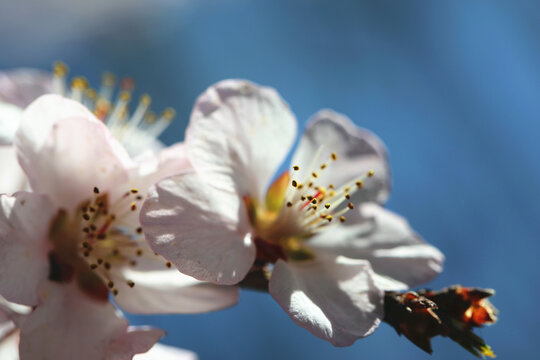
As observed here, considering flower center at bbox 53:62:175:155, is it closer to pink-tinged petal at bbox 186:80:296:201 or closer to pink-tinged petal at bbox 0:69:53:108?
pink-tinged petal at bbox 0:69:53:108

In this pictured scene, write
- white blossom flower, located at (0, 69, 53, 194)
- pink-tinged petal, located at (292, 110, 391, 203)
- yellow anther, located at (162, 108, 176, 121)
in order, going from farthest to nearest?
yellow anther, located at (162, 108, 176, 121), pink-tinged petal, located at (292, 110, 391, 203), white blossom flower, located at (0, 69, 53, 194)

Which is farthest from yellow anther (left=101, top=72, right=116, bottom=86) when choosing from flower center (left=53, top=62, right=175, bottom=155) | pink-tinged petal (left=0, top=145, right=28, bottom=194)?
pink-tinged petal (left=0, top=145, right=28, bottom=194)

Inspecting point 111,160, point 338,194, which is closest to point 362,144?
point 338,194

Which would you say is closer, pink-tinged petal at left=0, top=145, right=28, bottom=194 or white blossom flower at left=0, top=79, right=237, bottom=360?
white blossom flower at left=0, top=79, right=237, bottom=360

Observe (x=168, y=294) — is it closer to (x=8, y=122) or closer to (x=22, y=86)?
(x=8, y=122)

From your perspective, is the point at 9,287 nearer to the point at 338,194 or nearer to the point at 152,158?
the point at 152,158

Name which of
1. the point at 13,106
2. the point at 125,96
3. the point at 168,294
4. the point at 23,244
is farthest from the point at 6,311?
the point at 125,96

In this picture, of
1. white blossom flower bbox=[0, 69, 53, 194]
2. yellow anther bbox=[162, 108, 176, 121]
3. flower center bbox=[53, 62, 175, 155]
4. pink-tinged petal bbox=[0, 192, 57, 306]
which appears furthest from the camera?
yellow anther bbox=[162, 108, 176, 121]
